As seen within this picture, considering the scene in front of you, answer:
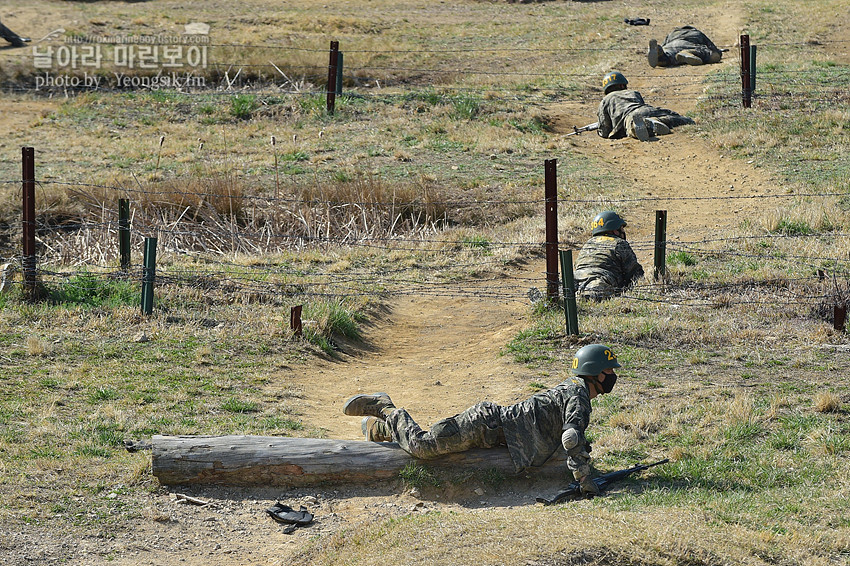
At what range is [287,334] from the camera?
10.3 metres

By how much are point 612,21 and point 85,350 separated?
24237 mm

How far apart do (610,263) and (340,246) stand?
4.10 meters

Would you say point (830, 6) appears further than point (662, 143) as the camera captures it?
Yes

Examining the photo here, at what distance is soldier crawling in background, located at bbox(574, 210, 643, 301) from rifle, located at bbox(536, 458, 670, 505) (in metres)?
4.38

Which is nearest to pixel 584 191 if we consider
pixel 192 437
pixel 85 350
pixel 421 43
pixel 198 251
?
pixel 198 251

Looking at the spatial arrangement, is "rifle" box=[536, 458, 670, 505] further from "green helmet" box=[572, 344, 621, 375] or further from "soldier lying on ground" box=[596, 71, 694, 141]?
"soldier lying on ground" box=[596, 71, 694, 141]

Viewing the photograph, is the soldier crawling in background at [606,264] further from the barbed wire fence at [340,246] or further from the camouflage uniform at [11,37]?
the camouflage uniform at [11,37]

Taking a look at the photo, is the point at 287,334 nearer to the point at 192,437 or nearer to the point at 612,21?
the point at 192,437

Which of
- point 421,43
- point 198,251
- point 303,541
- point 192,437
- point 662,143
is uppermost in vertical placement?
point 421,43

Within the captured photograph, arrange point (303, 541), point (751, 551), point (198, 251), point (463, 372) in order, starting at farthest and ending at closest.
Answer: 1. point (198, 251)
2. point (463, 372)
3. point (303, 541)
4. point (751, 551)

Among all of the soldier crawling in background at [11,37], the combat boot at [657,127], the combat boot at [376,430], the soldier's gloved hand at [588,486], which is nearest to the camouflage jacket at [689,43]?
the combat boot at [657,127]

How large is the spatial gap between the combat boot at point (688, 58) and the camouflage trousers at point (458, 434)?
724 inches

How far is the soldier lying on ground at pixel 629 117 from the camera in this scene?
18156 mm

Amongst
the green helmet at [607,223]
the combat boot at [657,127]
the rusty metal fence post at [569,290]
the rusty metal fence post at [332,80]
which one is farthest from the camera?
the rusty metal fence post at [332,80]
